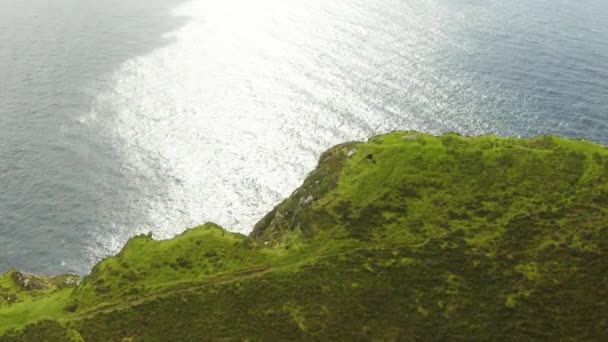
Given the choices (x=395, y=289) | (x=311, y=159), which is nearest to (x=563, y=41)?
(x=311, y=159)

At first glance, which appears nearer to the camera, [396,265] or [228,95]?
[396,265]

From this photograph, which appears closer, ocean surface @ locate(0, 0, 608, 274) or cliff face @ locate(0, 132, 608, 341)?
cliff face @ locate(0, 132, 608, 341)

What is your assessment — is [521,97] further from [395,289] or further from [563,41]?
[395,289]

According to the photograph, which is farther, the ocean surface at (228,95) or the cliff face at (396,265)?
the ocean surface at (228,95)
